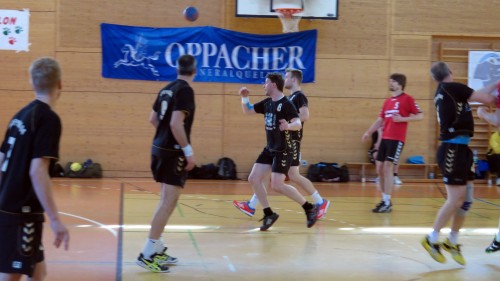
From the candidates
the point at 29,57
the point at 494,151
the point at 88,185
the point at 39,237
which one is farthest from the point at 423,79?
the point at 39,237

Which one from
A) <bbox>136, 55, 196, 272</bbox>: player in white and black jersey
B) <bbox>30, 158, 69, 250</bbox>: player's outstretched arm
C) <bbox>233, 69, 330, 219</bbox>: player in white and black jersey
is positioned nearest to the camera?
<bbox>30, 158, 69, 250</bbox>: player's outstretched arm

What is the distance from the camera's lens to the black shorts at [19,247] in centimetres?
367

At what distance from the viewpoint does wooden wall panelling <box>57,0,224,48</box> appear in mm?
14414

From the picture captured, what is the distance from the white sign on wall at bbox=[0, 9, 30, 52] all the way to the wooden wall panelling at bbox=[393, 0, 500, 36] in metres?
8.53

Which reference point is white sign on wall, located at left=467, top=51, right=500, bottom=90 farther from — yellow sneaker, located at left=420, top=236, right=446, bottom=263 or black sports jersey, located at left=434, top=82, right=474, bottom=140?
yellow sneaker, located at left=420, top=236, right=446, bottom=263

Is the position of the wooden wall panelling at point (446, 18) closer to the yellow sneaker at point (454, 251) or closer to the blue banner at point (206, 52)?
the blue banner at point (206, 52)

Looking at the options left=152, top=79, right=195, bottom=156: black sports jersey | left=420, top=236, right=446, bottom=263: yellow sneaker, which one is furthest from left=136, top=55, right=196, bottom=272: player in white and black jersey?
left=420, top=236, right=446, bottom=263: yellow sneaker

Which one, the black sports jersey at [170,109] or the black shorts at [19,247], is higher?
the black sports jersey at [170,109]

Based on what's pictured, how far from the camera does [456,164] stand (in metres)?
6.30

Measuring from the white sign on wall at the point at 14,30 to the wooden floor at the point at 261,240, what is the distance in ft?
13.7

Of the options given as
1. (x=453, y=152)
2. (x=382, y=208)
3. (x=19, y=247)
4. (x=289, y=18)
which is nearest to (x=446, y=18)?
(x=289, y=18)

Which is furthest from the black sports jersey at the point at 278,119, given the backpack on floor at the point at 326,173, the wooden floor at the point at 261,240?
the backpack on floor at the point at 326,173

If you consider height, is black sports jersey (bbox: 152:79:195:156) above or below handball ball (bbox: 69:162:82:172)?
above

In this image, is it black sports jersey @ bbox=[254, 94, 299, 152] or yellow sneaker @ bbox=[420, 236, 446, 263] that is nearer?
yellow sneaker @ bbox=[420, 236, 446, 263]
